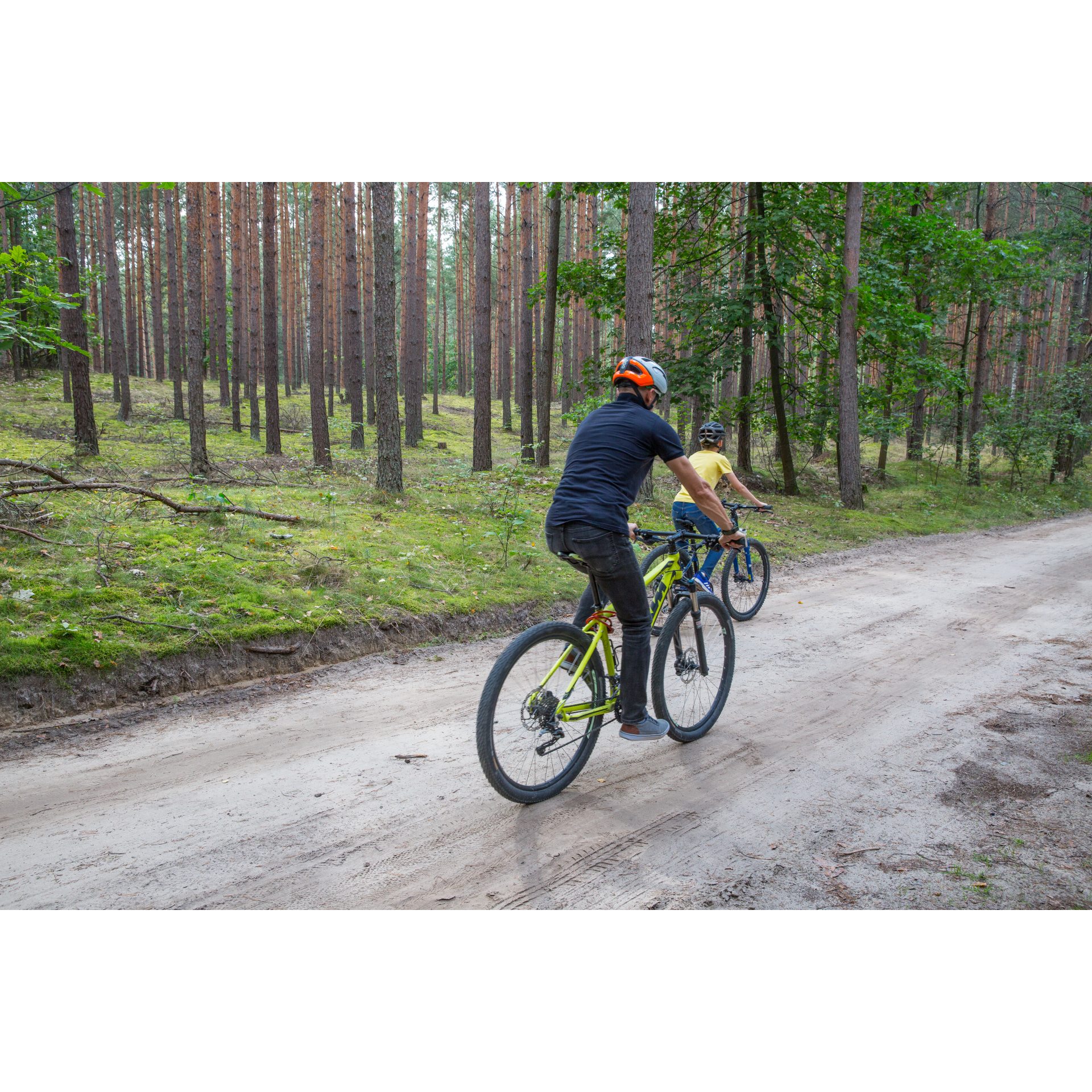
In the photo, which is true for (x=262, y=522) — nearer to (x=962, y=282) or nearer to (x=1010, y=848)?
(x=1010, y=848)

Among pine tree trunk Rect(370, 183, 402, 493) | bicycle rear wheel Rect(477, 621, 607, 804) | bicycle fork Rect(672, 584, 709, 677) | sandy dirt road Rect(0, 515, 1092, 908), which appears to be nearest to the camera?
sandy dirt road Rect(0, 515, 1092, 908)

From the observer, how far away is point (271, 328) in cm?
2162

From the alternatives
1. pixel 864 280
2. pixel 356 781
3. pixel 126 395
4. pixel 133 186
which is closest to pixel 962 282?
pixel 864 280

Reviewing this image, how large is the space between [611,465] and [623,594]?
2.44 feet

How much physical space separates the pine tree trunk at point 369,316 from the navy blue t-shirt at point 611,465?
2693 cm

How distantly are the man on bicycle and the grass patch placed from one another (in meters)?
3.55

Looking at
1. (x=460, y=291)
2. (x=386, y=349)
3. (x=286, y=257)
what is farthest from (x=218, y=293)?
(x=460, y=291)

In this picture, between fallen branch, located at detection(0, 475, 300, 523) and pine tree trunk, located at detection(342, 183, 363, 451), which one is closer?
fallen branch, located at detection(0, 475, 300, 523)

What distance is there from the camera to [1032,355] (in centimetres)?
4209

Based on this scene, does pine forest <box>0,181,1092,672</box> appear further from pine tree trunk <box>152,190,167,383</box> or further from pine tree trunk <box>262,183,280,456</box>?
pine tree trunk <box>152,190,167,383</box>

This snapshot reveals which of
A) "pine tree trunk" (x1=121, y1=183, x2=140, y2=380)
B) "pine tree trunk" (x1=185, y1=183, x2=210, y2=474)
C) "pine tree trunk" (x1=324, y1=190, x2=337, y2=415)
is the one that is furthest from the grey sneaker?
"pine tree trunk" (x1=121, y1=183, x2=140, y2=380)

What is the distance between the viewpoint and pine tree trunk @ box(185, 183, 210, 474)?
Answer: 1494 cm

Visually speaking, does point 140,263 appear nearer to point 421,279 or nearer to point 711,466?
point 421,279

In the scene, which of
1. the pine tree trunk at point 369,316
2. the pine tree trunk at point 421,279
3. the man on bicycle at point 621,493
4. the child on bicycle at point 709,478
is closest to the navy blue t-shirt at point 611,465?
the man on bicycle at point 621,493
